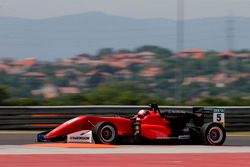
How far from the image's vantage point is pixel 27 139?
1719cm

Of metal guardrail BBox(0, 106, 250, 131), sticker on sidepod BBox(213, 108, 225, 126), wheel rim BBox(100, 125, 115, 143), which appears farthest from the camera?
metal guardrail BBox(0, 106, 250, 131)

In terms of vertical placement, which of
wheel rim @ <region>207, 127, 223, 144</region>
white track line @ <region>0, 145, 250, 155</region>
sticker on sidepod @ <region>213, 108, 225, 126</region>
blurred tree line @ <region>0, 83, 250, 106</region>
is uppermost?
blurred tree line @ <region>0, 83, 250, 106</region>

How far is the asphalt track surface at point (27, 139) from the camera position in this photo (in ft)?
53.0

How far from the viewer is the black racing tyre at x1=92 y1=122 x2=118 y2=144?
49.1 feet

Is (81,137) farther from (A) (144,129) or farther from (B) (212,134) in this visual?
(B) (212,134)

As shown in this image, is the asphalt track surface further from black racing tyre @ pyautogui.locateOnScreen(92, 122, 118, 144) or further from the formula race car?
black racing tyre @ pyautogui.locateOnScreen(92, 122, 118, 144)

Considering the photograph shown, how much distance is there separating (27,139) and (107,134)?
2753 millimetres

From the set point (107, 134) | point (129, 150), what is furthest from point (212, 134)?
point (129, 150)

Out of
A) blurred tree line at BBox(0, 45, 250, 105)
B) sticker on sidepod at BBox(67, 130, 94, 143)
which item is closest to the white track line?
sticker on sidepod at BBox(67, 130, 94, 143)

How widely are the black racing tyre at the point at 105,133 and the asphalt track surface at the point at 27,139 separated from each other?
1.75 meters

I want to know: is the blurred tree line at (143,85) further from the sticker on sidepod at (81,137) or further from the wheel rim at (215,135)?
the sticker on sidepod at (81,137)
